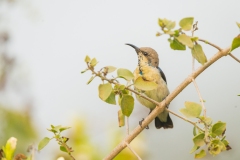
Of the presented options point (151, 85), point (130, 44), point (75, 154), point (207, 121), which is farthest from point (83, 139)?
point (130, 44)

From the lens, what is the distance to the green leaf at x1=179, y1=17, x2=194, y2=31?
143cm

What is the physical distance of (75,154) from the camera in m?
1.79

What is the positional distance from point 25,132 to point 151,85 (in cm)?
56

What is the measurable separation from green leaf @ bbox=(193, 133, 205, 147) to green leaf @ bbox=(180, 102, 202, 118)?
0.18 feet

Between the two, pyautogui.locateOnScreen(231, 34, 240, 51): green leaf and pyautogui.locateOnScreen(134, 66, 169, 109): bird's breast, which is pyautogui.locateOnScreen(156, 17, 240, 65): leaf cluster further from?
pyautogui.locateOnScreen(134, 66, 169, 109): bird's breast

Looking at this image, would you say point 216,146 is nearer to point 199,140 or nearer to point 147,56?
point 199,140

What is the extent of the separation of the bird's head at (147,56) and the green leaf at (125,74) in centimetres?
161

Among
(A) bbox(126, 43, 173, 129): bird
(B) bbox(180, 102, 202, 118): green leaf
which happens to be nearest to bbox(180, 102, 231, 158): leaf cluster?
(B) bbox(180, 102, 202, 118): green leaf

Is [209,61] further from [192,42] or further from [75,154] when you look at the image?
[75,154]

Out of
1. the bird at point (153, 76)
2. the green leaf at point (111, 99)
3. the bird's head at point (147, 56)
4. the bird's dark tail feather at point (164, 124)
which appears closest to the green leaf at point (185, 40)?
the green leaf at point (111, 99)

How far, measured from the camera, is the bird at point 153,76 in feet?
9.89

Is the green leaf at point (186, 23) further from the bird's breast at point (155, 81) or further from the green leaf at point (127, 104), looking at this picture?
the bird's breast at point (155, 81)

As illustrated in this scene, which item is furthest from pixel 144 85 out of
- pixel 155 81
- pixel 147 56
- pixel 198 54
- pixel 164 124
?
pixel 164 124

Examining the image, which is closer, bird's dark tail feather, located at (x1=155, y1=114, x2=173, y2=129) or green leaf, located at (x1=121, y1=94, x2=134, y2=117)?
green leaf, located at (x1=121, y1=94, x2=134, y2=117)
